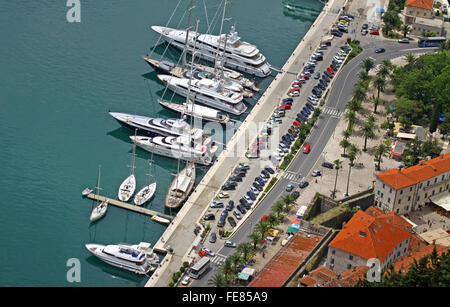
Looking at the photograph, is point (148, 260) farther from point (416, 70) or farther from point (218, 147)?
point (416, 70)

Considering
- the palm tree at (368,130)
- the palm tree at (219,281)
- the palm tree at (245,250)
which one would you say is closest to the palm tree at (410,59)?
the palm tree at (368,130)

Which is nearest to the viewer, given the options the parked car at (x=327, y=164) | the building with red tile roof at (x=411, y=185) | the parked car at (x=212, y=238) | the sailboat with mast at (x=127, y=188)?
the parked car at (x=212, y=238)

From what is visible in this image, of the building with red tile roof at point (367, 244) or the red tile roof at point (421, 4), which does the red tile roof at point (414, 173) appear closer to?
the building with red tile roof at point (367, 244)

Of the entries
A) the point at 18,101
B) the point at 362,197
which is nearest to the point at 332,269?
the point at 362,197

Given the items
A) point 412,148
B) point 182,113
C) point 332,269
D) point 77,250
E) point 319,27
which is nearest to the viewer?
point 332,269

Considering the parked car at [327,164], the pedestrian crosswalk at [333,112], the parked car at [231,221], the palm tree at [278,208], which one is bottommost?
the parked car at [231,221]

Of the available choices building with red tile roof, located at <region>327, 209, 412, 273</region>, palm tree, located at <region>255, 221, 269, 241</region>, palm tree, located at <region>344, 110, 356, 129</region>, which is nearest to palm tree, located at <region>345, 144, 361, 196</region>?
palm tree, located at <region>344, 110, 356, 129</region>

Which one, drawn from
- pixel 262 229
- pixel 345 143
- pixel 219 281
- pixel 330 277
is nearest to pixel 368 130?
pixel 345 143

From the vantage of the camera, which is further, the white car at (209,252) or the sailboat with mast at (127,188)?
the sailboat with mast at (127,188)
